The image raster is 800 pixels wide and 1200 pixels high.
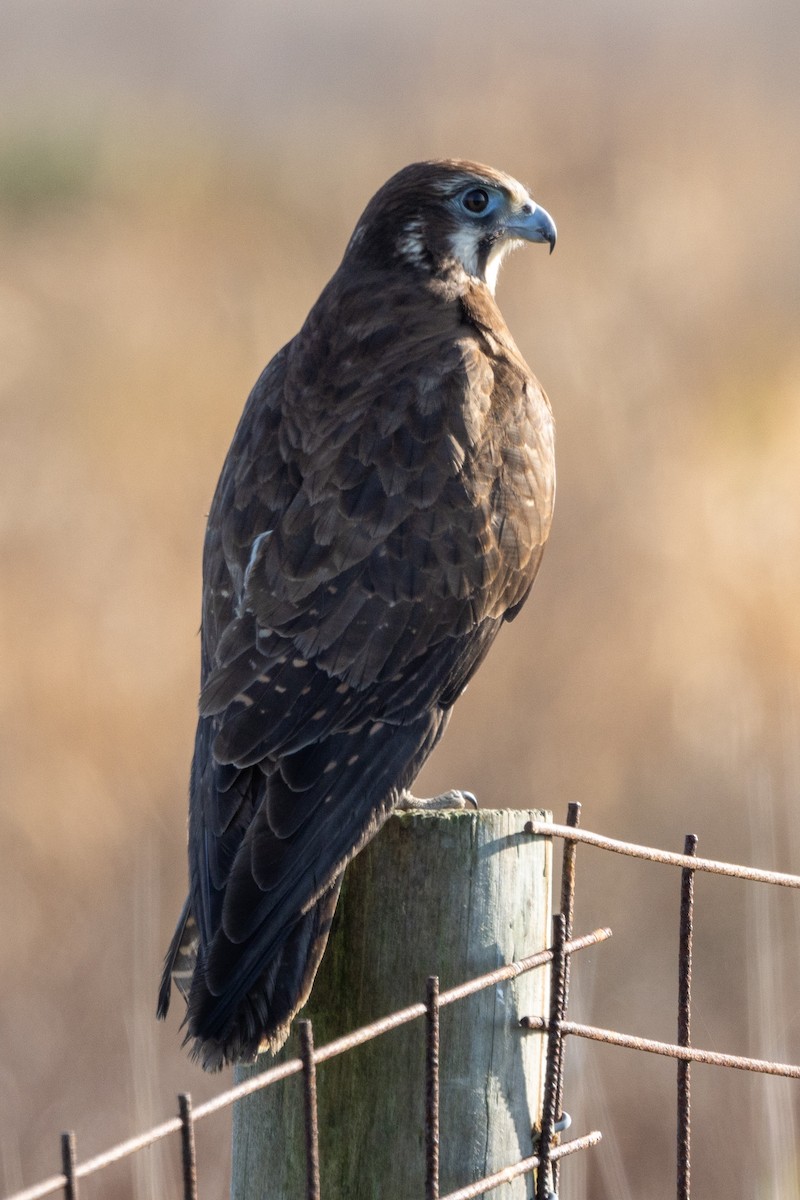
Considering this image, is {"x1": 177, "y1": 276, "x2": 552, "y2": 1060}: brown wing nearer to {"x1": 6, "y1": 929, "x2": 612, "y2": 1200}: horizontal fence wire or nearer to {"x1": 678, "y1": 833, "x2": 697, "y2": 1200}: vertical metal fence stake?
{"x1": 6, "y1": 929, "x2": 612, "y2": 1200}: horizontal fence wire

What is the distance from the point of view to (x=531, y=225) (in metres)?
3.84

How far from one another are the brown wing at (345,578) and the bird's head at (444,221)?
26 centimetres

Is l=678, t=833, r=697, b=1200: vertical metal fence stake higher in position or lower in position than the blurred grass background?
lower

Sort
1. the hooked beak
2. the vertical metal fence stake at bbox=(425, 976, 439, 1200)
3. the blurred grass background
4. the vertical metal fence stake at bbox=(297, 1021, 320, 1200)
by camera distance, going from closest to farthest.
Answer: the vertical metal fence stake at bbox=(297, 1021, 320, 1200), the vertical metal fence stake at bbox=(425, 976, 439, 1200), the hooked beak, the blurred grass background


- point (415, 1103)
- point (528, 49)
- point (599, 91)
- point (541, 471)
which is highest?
point (528, 49)

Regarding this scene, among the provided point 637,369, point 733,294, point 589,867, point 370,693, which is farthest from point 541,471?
point 733,294

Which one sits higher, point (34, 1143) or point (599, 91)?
point (599, 91)

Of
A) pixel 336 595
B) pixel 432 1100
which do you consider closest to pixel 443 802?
pixel 336 595

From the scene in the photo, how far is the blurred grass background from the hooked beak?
1762 mm

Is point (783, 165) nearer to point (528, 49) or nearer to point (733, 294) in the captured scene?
point (733, 294)

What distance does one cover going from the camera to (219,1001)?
230cm

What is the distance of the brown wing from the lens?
2.57 meters

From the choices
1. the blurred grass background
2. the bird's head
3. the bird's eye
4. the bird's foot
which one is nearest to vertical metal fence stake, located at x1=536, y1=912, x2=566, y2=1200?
the bird's foot

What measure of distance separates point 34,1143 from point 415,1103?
2.97m
